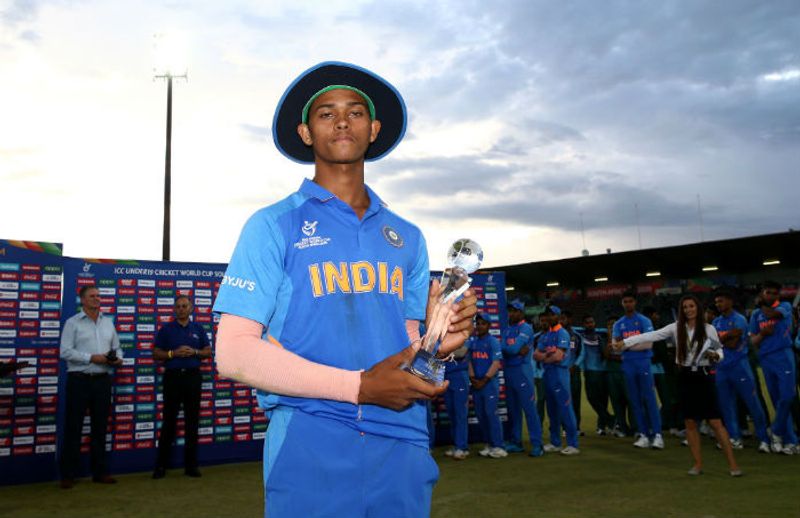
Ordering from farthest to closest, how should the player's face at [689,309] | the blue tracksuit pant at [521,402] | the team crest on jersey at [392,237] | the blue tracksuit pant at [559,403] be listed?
1. the blue tracksuit pant at [521,402]
2. the blue tracksuit pant at [559,403]
3. the player's face at [689,309]
4. the team crest on jersey at [392,237]

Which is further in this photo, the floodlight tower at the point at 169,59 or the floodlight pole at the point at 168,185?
the floodlight tower at the point at 169,59

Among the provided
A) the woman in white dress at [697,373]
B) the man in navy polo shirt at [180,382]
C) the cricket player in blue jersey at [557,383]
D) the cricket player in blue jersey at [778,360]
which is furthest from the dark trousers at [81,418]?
the cricket player in blue jersey at [778,360]

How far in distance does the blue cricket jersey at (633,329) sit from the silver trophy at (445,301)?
9.04m

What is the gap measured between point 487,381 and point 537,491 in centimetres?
273

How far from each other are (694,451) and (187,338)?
6744 mm

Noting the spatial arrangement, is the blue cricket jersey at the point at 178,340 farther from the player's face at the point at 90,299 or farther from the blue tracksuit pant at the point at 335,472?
the blue tracksuit pant at the point at 335,472

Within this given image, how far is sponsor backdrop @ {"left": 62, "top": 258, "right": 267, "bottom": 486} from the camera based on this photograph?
8.97 meters

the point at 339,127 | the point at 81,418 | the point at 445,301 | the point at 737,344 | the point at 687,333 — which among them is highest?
the point at 339,127

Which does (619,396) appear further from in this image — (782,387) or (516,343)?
(782,387)

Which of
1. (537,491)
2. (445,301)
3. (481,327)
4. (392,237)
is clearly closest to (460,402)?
(481,327)

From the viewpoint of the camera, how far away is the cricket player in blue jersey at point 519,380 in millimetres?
9828

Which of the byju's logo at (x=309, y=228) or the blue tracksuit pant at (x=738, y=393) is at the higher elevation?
the byju's logo at (x=309, y=228)

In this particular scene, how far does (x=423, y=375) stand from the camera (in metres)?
1.56

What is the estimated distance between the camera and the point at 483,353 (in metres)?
10.1
